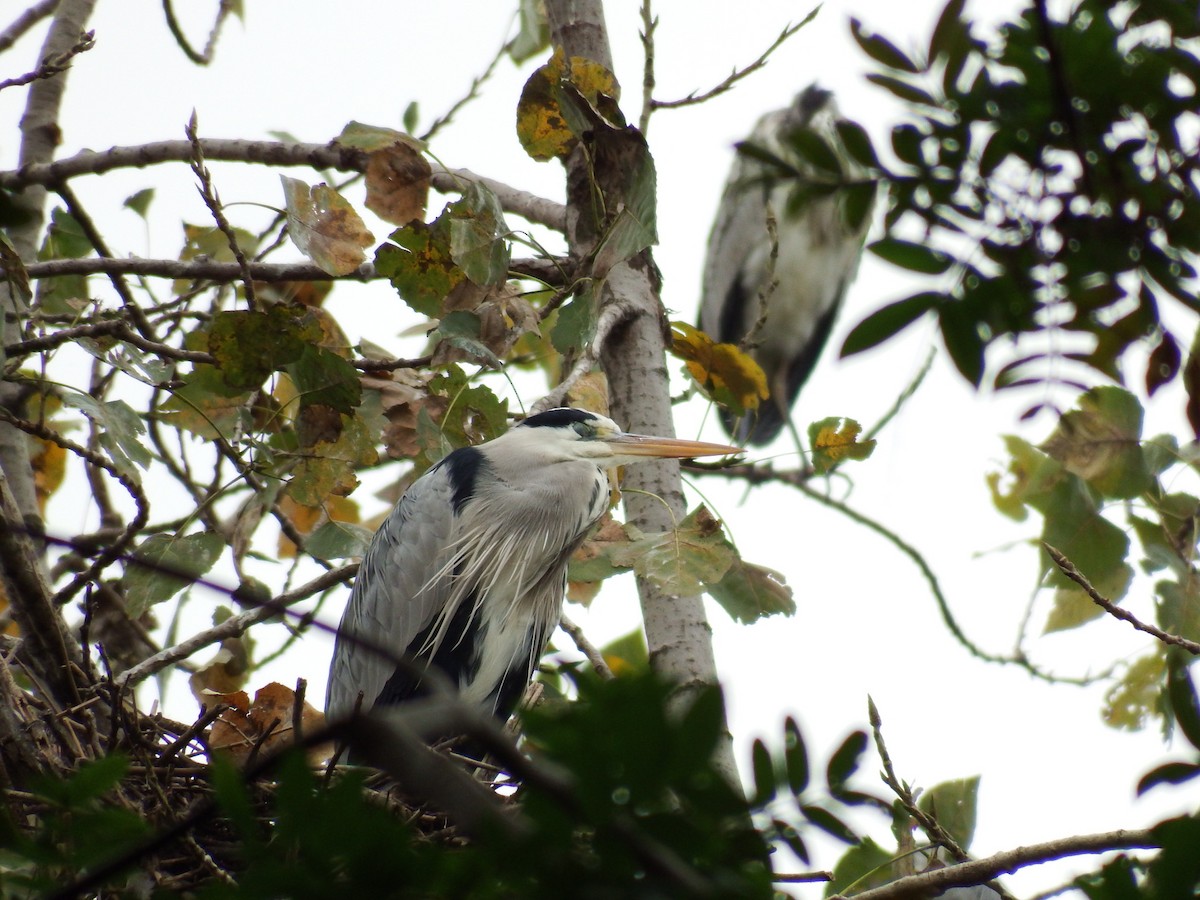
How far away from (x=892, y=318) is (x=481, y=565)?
1.93m

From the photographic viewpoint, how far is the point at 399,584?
8.78 ft

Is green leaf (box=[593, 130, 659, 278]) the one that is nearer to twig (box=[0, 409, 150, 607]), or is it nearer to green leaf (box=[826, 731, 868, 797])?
twig (box=[0, 409, 150, 607])

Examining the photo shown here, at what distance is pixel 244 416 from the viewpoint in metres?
2.27

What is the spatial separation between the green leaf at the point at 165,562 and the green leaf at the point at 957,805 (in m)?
1.38

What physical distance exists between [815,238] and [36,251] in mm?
4201

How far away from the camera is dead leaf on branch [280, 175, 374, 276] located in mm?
2092

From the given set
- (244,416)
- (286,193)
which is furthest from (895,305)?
(244,416)

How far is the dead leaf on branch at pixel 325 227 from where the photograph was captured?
2.09 meters

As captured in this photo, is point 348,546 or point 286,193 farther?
point 348,546

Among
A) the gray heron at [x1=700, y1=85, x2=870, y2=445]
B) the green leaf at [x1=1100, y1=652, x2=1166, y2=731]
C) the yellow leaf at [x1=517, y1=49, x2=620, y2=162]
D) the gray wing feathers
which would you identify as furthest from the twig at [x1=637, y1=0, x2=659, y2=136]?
the gray heron at [x1=700, y1=85, x2=870, y2=445]

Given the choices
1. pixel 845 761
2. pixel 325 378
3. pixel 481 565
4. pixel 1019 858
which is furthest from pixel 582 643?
pixel 845 761

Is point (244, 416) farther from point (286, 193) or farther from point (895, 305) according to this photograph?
point (895, 305)

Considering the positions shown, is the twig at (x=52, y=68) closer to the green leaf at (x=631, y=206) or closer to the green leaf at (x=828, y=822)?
the green leaf at (x=631, y=206)

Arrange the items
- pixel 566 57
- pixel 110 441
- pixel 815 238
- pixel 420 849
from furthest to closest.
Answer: pixel 815 238 → pixel 566 57 → pixel 110 441 → pixel 420 849
